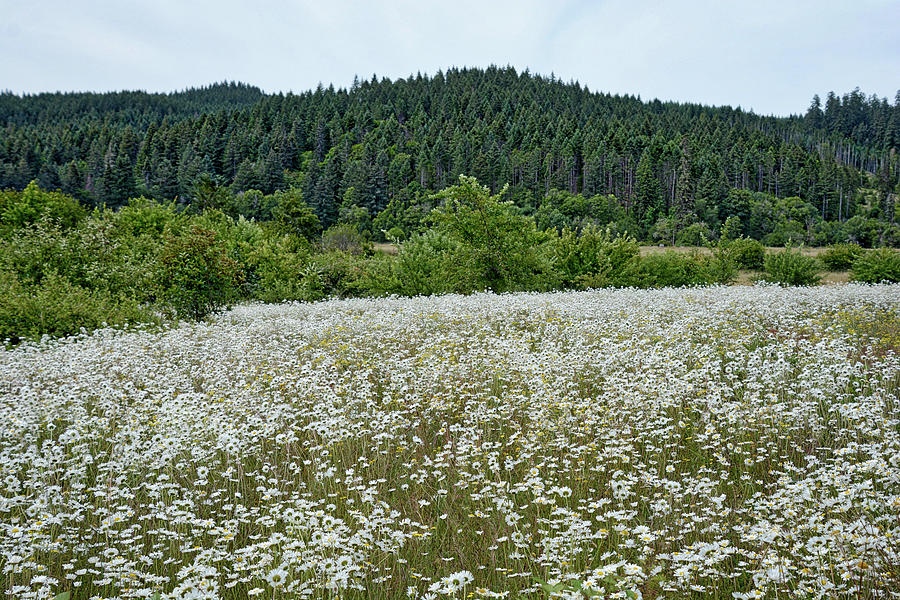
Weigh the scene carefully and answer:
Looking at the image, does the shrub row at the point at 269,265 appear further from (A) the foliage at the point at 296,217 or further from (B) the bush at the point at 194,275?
(A) the foliage at the point at 296,217

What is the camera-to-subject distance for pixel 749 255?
42.8 meters

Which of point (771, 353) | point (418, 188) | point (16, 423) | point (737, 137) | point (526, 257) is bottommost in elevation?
point (16, 423)

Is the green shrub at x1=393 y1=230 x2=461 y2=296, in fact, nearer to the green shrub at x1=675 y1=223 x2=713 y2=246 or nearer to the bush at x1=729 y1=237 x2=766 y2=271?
the bush at x1=729 y1=237 x2=766 y2=271

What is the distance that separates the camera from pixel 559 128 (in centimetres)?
13850

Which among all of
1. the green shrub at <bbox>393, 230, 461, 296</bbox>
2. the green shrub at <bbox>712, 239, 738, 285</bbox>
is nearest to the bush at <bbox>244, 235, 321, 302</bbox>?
the green shrub at <bbox>393, 230, 461, 296</bbox>

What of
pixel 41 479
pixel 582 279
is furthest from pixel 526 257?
pixel 41 479

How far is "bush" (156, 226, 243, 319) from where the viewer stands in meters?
15.9

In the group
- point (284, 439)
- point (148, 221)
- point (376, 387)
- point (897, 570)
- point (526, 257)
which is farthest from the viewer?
point (148, 221)

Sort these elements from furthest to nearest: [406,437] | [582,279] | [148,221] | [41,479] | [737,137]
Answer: [737,137] → [148,221] → [582,279] → [406,437] → [41,479]

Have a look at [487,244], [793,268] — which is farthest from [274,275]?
[793,268]

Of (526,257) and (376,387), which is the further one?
(526,257)

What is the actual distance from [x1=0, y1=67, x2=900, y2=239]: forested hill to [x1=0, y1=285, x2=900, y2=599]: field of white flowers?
95.7 metres

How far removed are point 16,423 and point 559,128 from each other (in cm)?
14330

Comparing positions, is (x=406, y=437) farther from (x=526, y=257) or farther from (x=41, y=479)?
(x=526, y=257)
